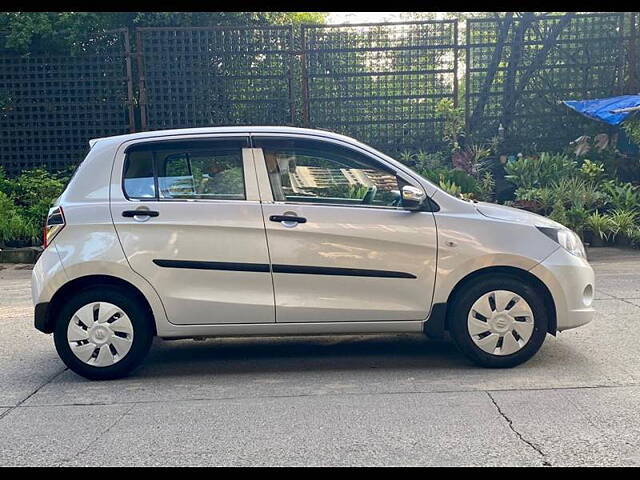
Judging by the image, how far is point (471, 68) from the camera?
45.4 feet

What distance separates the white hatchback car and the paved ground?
35 centimetres

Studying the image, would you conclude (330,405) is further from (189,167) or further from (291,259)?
(189,167)

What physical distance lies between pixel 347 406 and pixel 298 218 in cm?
144

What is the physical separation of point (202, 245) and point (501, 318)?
230cm

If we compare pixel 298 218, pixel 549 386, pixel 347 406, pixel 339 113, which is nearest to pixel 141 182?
pixel 298 218

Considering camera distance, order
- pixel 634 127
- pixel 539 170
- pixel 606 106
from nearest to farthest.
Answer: pixel 634 127, pixel 606 106, pixel 539 170

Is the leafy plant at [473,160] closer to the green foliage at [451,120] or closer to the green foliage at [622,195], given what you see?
the green foliage at [451,120]

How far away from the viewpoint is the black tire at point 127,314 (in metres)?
5.32

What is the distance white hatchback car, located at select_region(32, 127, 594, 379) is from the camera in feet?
17.3

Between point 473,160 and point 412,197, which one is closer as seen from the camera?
point 412,197

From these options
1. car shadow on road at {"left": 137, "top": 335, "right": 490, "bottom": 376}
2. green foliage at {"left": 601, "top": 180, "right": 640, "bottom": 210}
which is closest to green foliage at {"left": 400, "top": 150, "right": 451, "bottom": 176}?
green foliage at {"left": 601, "top": 180, "right": 640, "bottom": 210}

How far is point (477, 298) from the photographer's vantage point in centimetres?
530

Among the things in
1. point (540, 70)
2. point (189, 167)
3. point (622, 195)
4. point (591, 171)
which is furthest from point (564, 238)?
point (540, 70)
